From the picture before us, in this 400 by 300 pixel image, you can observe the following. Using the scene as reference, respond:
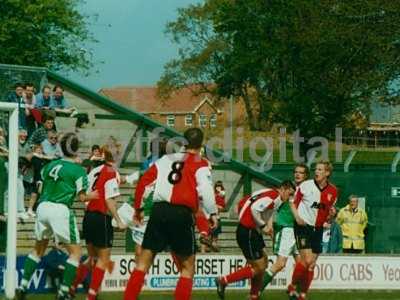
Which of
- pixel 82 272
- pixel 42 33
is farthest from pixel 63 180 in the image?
pixel 42 33

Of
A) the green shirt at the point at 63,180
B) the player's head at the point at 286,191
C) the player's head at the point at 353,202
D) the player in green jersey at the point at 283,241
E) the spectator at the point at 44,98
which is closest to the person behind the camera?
the green shirt at the point at 63,180

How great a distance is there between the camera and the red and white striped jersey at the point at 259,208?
17.6 m

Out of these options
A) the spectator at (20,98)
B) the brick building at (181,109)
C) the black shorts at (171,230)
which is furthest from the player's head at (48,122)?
the brick building at (181,109)

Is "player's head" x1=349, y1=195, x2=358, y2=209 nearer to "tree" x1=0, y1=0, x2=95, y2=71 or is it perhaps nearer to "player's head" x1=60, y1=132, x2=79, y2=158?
"player's head" x1=60, y1=132, x2=79, y2=158

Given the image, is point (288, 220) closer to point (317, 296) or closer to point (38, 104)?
point (317, 296)

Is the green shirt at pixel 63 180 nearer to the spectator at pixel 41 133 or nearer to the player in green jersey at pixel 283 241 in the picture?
the player in green jersey at pixel 283 241

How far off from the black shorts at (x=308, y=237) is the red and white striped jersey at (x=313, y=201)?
91 mm

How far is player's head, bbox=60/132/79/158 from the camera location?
15797 millimetres

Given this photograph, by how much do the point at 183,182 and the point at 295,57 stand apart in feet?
191

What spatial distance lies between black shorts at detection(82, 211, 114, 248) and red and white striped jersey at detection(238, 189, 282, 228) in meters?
2.15

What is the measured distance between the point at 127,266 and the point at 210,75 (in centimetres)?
7776

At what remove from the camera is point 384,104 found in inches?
1962

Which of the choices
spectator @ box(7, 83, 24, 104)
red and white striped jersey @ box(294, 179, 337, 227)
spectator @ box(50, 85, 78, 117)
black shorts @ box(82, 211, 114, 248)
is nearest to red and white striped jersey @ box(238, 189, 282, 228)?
red and white striped jersey @ box(294, 179, 337, 227)

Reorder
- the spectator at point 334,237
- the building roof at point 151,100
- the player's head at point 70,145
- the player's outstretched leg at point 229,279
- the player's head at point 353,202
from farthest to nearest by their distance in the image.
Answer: the building roof at point 151,100 → the player's head at point 353,202 → the spectator at point 334,237 → the player's outstretched leg at point 229,279 → the player's head at point 70,145
